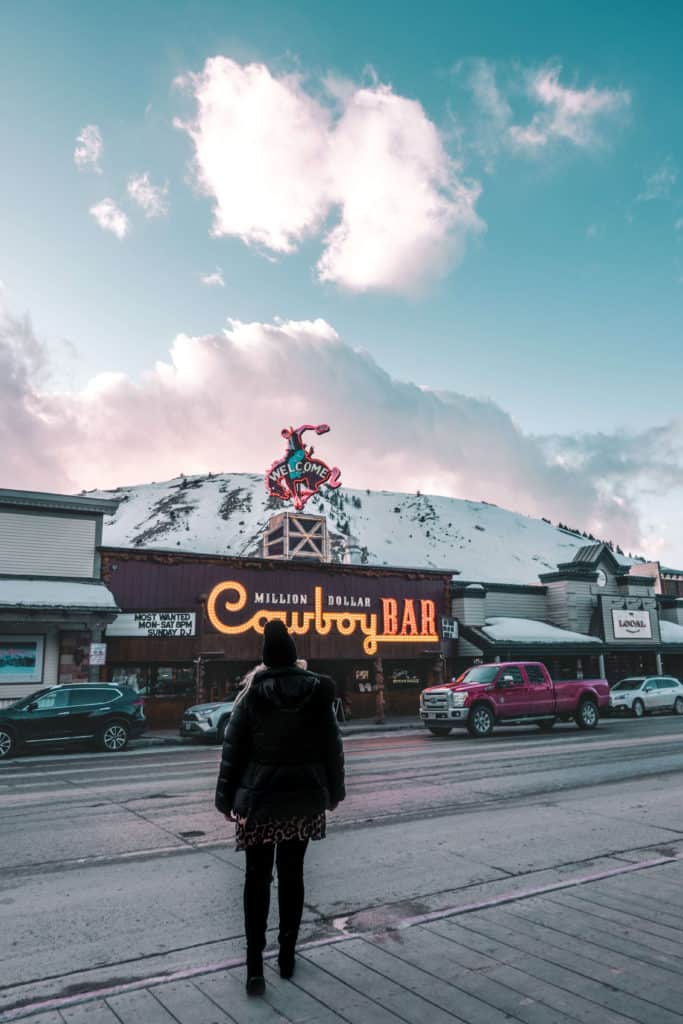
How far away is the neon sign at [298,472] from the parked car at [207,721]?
17675 millimetres

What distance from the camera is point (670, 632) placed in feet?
133

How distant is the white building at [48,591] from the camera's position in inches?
892

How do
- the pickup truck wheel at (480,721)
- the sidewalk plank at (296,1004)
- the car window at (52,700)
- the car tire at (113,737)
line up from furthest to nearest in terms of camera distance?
the pickup truck wheel at (480,721) → the car tire at (113,737) → the car window at (52,700) → the sidewalk plank at (296,1004)

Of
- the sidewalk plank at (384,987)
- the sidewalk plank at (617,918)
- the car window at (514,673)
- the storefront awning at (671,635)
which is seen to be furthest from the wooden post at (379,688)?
the sidewalk plank at (384,987)

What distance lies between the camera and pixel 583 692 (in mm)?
22094

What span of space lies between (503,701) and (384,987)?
17.3 m

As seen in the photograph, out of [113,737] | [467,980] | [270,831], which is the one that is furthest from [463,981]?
[113,737]

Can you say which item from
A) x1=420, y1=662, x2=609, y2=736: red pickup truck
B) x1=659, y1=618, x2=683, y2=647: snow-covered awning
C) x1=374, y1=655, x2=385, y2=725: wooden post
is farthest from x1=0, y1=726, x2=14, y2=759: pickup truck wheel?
x1=659, y1=618, x2=683, y2=647: snow-covered awning

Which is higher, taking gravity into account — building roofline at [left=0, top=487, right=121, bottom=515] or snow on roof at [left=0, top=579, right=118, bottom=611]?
building roofline at [left=0, top=487, right=121, bottom=515]

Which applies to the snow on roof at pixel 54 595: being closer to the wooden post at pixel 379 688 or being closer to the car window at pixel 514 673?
the wooden post at pixel 379 688

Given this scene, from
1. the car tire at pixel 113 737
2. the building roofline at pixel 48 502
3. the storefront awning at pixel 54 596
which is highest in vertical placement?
the building roofline at pixel 48 502

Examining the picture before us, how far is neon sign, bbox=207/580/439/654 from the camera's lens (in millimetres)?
27594

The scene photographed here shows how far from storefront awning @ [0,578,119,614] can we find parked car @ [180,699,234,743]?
4.63 metres

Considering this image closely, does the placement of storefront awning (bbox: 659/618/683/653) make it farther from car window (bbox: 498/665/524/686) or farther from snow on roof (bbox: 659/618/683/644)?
car window (bbox: 498/665/524/686)
